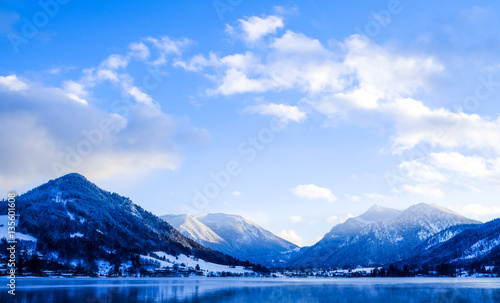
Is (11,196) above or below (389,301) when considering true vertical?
above

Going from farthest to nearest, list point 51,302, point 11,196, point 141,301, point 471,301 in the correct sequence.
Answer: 1. point 11,196
2. point 471,301
3. point 141,301
4. point 51,302

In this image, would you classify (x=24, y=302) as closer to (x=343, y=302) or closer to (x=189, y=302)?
(x=189, y=302)

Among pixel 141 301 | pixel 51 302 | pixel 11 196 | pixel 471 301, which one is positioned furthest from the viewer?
pixel 11 196

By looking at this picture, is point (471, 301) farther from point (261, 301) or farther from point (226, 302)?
point (226, 302)

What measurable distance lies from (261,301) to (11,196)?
78.4 m

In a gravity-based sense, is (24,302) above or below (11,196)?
below

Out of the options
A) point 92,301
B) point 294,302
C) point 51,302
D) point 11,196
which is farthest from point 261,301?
point 11,196

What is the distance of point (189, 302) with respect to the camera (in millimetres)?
89250

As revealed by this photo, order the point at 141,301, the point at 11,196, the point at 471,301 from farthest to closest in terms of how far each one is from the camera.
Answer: the point at 11,196
the point at 471,301
the point at 141,301

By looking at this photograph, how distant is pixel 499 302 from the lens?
8875 cm

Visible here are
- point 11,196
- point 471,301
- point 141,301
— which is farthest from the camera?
point 11,196

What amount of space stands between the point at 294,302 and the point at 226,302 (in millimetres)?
15851

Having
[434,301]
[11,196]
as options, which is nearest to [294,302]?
[434,301]

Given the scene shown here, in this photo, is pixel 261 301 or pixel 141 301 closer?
pixel 141 301
